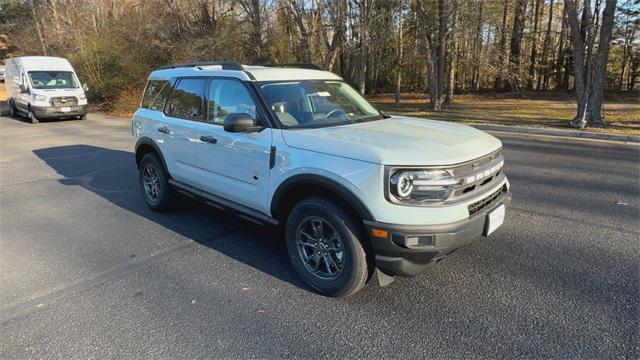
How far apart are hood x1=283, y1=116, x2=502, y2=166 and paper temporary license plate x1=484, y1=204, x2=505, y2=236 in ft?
1.49

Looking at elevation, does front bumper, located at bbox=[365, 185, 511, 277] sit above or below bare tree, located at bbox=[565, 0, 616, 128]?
below

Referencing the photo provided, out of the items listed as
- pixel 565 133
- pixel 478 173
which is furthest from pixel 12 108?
pixel 565 133

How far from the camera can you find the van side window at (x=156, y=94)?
16.4 ft

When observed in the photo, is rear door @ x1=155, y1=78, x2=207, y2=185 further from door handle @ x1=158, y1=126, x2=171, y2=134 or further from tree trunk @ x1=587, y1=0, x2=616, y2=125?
tree trunk @ x1=587, y1=0, x2=616, y2=125

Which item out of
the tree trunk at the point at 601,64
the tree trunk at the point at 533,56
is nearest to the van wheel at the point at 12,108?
the tree trunk at the point at 601,64

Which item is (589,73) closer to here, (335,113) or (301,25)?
(301,25)

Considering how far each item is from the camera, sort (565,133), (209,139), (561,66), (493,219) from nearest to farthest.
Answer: (493,219), (209,139), (565,133), (561,66)

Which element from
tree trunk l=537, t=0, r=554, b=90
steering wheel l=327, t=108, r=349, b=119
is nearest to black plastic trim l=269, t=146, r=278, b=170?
steering wheel l=327, t=108, r=349, b=119

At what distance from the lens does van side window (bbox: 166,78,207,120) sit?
14.3 ft

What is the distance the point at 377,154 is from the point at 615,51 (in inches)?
1172

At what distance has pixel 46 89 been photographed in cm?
1561

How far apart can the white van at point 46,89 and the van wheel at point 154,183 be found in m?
12.8

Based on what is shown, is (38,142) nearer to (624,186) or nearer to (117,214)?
(117,214)

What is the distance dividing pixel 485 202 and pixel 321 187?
1255 millimetres
